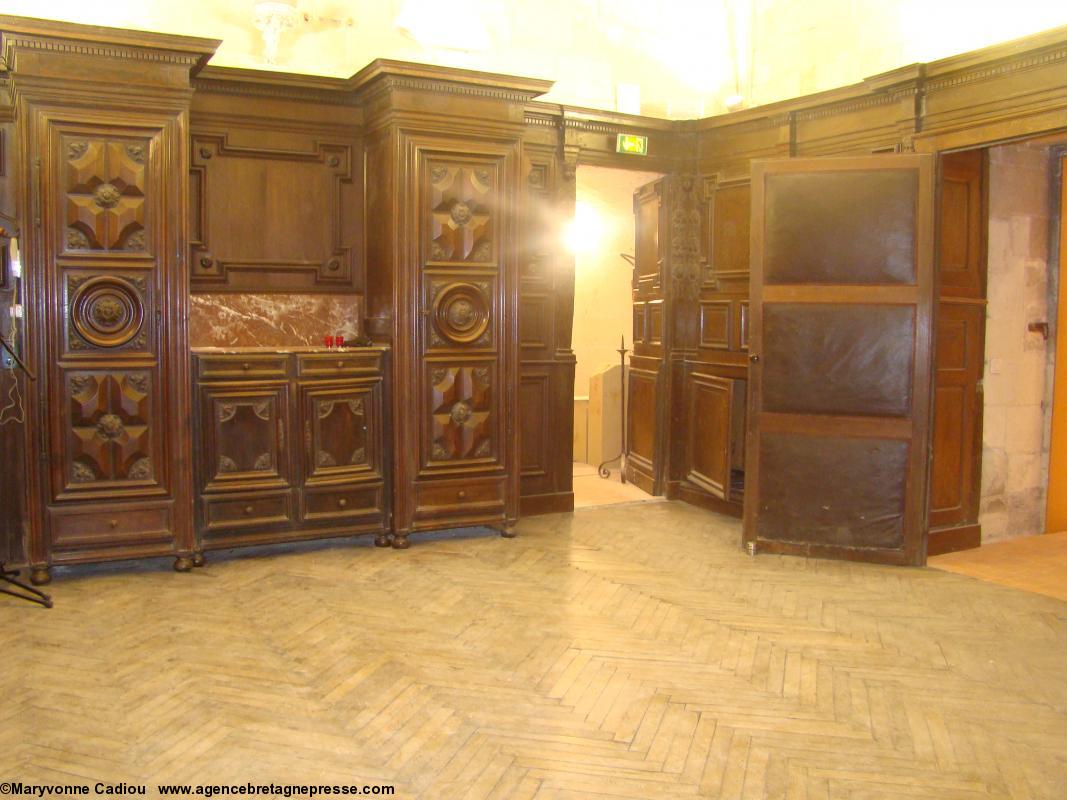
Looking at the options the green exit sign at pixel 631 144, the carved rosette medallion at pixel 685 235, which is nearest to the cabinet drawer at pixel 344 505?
the carved rosette medallion at pixel 685 235

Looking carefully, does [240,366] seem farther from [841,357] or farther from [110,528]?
[841,357]

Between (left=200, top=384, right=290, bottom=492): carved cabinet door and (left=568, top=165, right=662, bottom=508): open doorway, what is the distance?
11.3 feet

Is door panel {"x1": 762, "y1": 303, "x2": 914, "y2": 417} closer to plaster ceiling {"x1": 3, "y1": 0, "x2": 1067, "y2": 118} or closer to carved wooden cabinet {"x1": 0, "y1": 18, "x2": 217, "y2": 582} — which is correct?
plaster ceiling {"x1": 3, "y1": 0, "x2": 1067, "y2": 118}

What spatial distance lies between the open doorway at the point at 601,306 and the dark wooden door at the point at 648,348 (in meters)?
0.73

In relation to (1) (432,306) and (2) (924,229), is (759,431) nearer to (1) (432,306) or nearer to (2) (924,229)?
(2) (924,229)

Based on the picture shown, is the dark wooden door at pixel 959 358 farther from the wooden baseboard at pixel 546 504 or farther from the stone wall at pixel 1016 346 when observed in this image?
the wooden baseboard at pixel 546 504

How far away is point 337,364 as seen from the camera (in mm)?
5176

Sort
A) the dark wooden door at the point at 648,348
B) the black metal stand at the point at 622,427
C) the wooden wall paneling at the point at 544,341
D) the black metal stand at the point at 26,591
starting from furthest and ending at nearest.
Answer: the black metal stand at the point at 622,427 < the dark wooden door at the point at 648,348 < the wooden wall paneling at the point at 544,341 < the black metal stand at the point at 26,591

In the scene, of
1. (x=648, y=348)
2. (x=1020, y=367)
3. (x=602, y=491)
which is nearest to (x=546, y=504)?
(x=602, y=491)

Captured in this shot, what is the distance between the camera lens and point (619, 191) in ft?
28.2

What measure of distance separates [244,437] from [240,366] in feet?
1.23

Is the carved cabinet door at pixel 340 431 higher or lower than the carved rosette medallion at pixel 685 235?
lower

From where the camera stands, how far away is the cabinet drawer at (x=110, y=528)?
4602mm

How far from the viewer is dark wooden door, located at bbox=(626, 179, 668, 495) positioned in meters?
6.70
